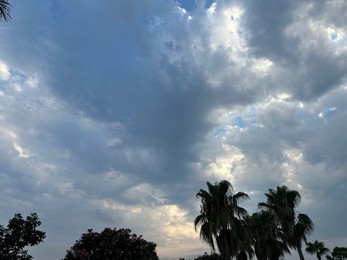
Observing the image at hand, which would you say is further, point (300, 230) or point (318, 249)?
point (318, 249)

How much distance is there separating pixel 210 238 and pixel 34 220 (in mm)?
15372

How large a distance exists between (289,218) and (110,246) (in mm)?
19859

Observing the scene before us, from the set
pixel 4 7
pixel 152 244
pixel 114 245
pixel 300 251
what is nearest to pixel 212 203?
pixel 114 245

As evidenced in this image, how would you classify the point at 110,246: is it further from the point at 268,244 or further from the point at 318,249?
the point at 318,249

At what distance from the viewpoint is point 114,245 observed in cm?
3594

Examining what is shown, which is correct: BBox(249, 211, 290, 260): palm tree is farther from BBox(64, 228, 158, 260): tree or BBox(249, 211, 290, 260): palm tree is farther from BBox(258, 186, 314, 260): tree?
BBox(64, 228, 158, 260): tree

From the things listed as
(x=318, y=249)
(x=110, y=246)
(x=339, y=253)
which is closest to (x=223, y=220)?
(x=110, y=246)

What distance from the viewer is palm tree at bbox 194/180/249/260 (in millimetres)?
31641

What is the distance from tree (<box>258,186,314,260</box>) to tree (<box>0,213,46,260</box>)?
91.4ft

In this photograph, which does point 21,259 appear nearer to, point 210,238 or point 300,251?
point 210,238

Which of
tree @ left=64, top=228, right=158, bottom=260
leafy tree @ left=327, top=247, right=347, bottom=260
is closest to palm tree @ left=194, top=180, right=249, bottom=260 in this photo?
tree @ left=64, top=228, right=158, bottom=260

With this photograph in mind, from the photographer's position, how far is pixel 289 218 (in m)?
41.1

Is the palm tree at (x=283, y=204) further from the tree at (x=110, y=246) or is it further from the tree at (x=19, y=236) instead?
the tree at (x=19, y=236)

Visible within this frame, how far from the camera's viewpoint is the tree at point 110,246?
117ft
